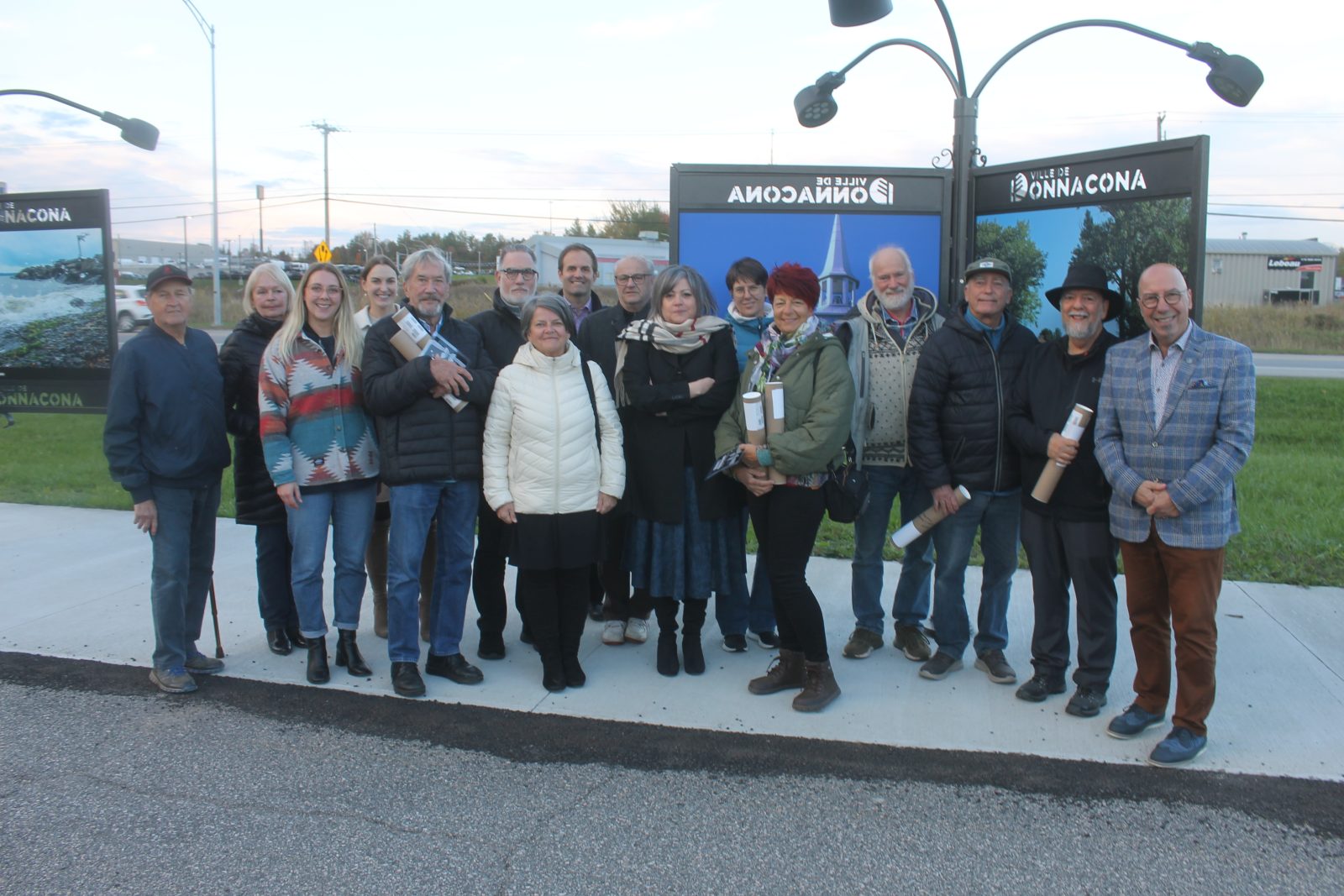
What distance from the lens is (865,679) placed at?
15.2ft

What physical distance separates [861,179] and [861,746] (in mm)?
3348

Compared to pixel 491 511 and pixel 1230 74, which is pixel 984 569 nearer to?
pixel 491 511

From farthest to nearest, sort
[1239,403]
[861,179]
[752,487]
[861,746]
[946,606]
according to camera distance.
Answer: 1. [861,179]
2. [946,606]
3. [752,487]
4. [861,746]
5. [1239,403]

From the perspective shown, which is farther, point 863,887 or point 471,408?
point 471,408

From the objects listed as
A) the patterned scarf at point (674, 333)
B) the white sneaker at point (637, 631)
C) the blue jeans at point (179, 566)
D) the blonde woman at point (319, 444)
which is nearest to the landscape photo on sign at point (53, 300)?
the blue jeans at point (179, 566)

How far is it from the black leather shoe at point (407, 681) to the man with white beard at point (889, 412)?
206 centimetres

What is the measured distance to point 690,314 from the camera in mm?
4480

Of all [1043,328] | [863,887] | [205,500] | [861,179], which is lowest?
[863,887]

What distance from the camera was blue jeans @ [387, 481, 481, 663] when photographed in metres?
4.49

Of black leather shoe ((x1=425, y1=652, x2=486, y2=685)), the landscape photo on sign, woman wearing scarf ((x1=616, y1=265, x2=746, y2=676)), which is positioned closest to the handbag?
woman wearing scarf ((x1=616, y1=265, x2=746, y2=676))

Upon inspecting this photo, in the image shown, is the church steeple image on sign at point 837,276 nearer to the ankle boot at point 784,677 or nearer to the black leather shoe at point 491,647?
the ankle boot at point 784,677

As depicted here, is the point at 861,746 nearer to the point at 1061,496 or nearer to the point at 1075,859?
the point at 1075,859

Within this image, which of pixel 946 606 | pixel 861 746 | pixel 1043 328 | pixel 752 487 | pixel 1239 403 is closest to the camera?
pixel 1239 403

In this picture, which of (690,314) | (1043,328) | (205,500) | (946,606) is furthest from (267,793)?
(1043,328)
